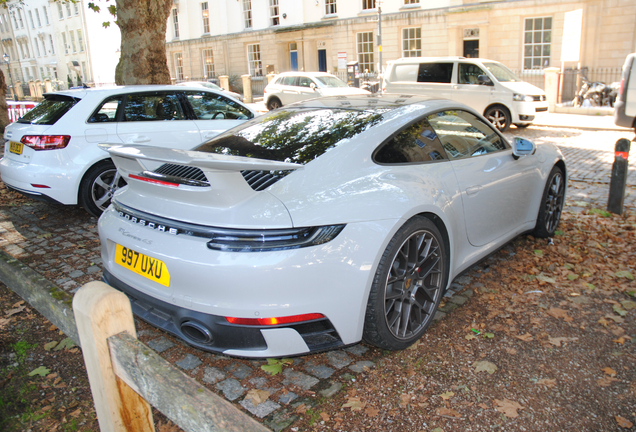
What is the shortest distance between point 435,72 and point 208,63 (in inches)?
1015

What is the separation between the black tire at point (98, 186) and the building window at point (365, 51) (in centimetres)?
2344

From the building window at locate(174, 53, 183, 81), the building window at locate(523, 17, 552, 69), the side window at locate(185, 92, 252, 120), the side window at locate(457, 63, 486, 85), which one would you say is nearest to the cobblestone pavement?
the side window at locate(185, 92, 252, 120)

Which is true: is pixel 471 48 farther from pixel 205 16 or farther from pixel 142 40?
pixel 205 16

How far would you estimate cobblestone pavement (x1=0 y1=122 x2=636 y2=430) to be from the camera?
2.80 m

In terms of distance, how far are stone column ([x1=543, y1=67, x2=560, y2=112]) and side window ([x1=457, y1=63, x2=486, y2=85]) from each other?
4.35 m

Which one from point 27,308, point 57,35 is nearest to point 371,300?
point 27,308

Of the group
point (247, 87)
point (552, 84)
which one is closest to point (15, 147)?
point (552, 84)

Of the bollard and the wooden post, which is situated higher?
the wooden post

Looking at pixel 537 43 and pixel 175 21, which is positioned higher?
pixel 175 21

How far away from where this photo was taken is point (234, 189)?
2.53 m

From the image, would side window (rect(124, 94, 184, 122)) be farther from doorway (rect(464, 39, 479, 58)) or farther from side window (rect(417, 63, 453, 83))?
doorway (rect(464, 39, 479, 58))

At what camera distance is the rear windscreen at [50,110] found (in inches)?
231

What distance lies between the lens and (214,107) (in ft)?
22.9

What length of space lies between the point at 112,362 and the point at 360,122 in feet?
7.31
